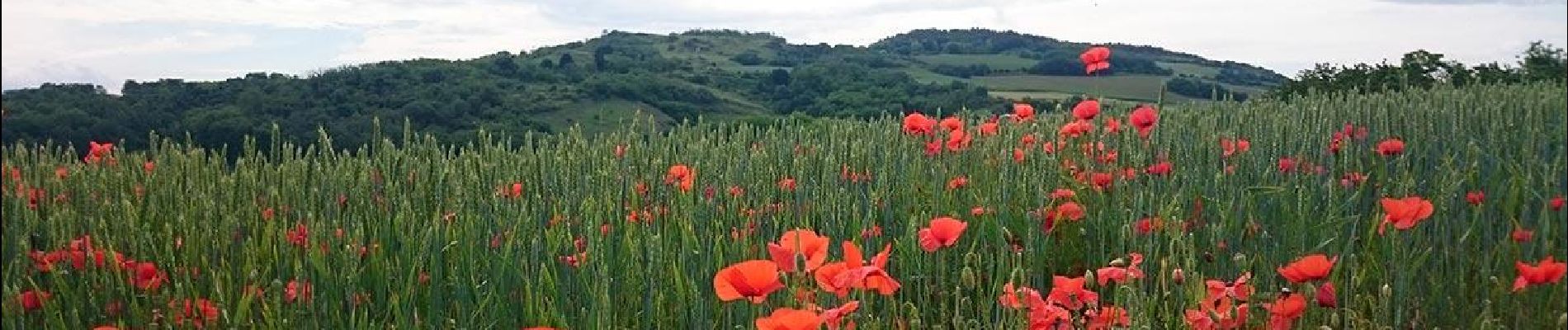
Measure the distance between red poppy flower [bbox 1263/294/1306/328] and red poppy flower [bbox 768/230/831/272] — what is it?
78cm

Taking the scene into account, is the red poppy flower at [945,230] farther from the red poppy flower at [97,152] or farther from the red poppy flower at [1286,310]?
the red poppy flower at [97,152]

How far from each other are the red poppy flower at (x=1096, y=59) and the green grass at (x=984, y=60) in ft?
39.5

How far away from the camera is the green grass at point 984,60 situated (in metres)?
17.3

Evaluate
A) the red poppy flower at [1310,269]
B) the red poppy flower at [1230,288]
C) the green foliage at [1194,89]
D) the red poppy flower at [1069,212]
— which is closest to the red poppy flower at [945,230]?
the red poppy flower at [1230,288]

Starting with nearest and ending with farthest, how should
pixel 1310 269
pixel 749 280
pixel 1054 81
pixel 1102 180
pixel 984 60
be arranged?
pixel 749 280, pixel 1310 269, pixel 1102 180, pixel 1054 81, pixel 984 60

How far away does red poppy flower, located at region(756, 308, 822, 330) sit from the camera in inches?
63.4

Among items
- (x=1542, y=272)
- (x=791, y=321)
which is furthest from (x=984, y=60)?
(x=791, y=321)

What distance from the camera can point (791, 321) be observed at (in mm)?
1629

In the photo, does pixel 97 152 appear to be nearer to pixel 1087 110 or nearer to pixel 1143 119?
pixel 1087 110

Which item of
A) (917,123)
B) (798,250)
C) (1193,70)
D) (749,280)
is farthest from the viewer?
(1193,70)

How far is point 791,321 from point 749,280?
0.21 m

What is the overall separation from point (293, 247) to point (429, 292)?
50 centimetres

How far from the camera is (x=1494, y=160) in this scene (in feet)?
10.9

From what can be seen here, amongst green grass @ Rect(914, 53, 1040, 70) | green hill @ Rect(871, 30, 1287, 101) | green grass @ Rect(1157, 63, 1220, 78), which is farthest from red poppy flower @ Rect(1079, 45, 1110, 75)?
green grass @ Rect(914, 53, 1040, 70)
